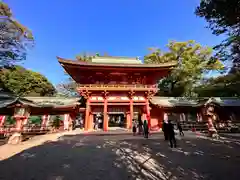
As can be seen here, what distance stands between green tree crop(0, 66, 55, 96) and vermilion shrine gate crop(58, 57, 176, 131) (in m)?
14.8

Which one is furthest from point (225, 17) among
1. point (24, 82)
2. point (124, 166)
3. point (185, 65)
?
point (24, 82)

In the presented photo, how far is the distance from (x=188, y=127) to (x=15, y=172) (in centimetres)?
1684

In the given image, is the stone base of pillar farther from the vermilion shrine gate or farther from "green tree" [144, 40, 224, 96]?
"green tree" [144, 40, 224, 96]

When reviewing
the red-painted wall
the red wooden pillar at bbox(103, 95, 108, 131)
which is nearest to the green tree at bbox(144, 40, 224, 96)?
the red-painted wall

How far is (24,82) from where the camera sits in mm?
27094

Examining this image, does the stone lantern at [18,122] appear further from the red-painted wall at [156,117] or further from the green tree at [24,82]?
the green tree at [24,82]

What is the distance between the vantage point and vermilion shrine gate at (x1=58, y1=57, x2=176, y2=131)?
52.4 ft

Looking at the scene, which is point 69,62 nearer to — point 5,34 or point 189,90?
point 5,34

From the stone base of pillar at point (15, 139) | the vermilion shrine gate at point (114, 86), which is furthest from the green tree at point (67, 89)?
the stone base of pillar at point (15, 139)

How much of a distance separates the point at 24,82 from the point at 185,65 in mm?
30190

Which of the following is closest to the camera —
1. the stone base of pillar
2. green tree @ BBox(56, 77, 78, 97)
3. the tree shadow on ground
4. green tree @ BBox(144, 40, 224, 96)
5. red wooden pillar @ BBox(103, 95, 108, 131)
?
the tree shadow on ground

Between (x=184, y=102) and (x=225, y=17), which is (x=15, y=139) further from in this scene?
(x=184, y=102)

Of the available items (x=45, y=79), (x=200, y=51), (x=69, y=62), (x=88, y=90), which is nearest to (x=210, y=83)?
(x=200, y=51)

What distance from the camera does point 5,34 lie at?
15172 millimetres
